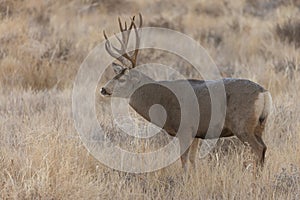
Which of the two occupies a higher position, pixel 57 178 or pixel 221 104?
pixel 221 104

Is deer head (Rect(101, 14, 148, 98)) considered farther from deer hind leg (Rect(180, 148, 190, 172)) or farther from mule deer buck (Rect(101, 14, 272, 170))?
deer hind leg (Rect(180, 148, 190, 172))

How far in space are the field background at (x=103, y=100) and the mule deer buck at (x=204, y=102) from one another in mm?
285

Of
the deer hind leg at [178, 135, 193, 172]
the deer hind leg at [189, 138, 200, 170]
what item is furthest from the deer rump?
the deer hind leg at [189, 138, 200, 170]

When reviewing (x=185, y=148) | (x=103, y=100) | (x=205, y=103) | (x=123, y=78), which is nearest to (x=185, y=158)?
(x=185, y=148)

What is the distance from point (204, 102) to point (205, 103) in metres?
0.02

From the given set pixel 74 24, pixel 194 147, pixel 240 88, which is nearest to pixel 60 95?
pixel 194 147

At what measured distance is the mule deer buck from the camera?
579cm

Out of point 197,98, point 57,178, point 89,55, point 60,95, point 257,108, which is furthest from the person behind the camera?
point 89,55

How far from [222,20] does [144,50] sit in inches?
247

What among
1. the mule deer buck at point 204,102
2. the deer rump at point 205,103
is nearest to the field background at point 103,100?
the mule deer buck at point 204,102

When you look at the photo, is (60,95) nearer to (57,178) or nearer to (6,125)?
(6,125)

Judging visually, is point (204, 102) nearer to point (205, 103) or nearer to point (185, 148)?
point (205, 103)

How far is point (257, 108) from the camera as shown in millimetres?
5758

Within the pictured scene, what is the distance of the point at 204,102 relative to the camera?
6125 millimetres
